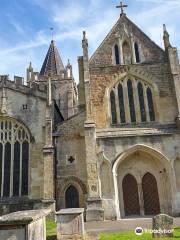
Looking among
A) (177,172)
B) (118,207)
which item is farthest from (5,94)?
(177,172)

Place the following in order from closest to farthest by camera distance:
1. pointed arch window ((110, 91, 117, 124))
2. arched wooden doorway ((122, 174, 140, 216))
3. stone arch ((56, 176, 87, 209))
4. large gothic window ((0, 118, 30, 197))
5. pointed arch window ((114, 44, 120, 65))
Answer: arched wooden doorway ((122, 174, 140, 216)) → stone arch ((56, 176, 87, 209)) → large gothic window ((0, 118, 30, 197)) → pointed arch window ((110, 91, 117, 124)) → pointed arch window ((114, 44, 120, 65))

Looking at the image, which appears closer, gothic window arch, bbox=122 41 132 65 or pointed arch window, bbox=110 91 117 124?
pointed arch window, bbox=110 91 117 124

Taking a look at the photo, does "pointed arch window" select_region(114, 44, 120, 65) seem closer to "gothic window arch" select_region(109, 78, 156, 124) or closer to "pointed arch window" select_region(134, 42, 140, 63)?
"pointed arch window" select_region(134, 42, 140, 63)

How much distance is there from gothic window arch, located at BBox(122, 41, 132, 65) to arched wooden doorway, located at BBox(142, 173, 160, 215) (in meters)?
8.87

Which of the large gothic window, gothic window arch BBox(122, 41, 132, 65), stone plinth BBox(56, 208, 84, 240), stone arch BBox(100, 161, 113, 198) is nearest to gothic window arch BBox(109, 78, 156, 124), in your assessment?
gothic window arch BBox(122, 41, 132, 65)

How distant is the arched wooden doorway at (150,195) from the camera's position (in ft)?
61.6

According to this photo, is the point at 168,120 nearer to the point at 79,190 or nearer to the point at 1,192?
the point at 79,190

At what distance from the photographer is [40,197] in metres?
19.7

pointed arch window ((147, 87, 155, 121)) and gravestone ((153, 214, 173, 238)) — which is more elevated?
pointed arch window ((147, 87, 155, 121))

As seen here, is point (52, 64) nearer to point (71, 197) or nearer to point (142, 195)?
point (71, 197)

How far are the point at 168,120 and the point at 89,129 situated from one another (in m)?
5.82

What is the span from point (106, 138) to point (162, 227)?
29.8ft

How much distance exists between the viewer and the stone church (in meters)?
18.4

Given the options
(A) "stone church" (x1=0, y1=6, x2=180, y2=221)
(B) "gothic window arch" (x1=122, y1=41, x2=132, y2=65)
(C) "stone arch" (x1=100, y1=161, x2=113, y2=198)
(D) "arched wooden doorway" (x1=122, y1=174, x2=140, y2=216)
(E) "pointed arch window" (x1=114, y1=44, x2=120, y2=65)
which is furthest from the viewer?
(E) "pointed arch window" (x1=114, y1=44, x2=120, y2=65)
